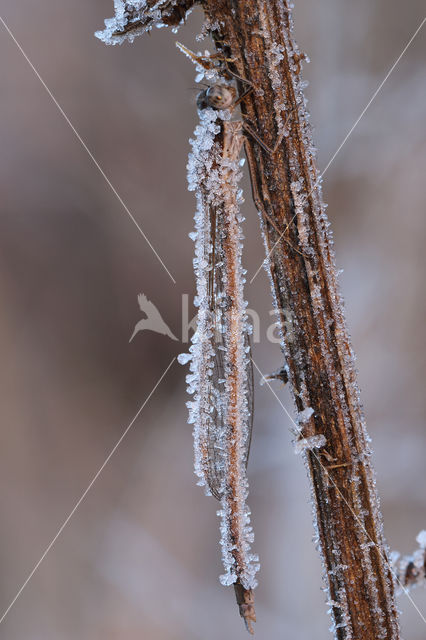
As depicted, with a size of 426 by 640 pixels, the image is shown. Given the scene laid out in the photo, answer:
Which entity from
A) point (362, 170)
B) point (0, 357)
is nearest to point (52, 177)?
point (0, 357)

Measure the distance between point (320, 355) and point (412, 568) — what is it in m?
0.12

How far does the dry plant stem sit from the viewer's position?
0.28 meters

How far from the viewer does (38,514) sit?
23.2 inches

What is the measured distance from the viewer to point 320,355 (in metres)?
0.29

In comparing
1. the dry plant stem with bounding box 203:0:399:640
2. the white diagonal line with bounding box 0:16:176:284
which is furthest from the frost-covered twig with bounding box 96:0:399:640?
the white diagonal line with bounding box 0:16:176:284

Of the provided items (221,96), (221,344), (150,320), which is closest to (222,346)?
(221,344)

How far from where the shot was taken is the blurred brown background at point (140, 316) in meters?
0.58

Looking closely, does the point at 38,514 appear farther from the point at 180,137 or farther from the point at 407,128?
the point at 407,128

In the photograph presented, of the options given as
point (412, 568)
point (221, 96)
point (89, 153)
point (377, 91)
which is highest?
point (377, 91)

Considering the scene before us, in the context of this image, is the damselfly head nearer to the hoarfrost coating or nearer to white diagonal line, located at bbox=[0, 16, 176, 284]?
the hoarfrost coating

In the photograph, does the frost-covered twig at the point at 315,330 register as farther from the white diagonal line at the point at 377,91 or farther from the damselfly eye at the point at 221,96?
the white diagonal line at the point at 377,91

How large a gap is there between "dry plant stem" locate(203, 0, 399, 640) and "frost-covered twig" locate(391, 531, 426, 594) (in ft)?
0.04

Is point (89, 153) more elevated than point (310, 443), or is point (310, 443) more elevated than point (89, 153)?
point (89, 153)

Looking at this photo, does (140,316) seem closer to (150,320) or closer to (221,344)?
(150,320)
